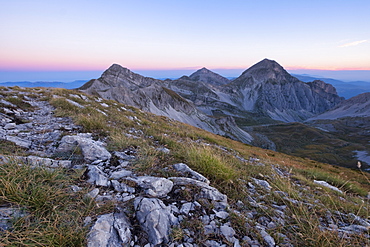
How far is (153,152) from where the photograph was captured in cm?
577

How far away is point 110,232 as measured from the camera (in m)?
2.73

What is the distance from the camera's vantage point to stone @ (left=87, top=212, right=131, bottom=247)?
2549 millimetres

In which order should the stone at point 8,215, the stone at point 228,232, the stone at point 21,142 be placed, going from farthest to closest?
the stone at point 21,142 < the stone at point 228,232 < the stone at point 8,215

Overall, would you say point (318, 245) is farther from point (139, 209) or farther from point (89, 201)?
point (89, 201)

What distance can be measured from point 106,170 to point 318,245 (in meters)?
4.66

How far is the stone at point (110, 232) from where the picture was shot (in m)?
2.55

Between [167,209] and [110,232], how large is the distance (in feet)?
3.48

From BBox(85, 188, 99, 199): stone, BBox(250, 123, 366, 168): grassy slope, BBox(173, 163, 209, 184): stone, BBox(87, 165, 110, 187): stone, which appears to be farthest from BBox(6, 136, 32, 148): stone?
BBox(250, 123, 366, 168): grassy slope

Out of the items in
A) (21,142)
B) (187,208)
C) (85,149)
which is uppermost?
(21,142)

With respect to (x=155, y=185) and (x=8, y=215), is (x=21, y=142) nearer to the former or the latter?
(x=8, y=215)

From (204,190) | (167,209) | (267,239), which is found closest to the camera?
(267,239)

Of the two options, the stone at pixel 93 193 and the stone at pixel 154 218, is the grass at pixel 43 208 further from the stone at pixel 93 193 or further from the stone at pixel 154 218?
the stone at pixel 154 218

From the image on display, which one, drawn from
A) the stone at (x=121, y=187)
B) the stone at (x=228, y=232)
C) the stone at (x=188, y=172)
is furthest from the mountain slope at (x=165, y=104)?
the stone at (x=228, y=232)

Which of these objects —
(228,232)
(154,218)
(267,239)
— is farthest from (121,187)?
(267,239)
